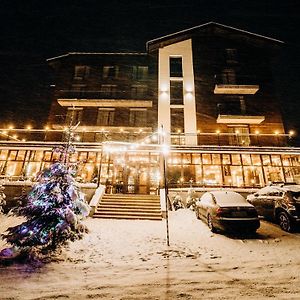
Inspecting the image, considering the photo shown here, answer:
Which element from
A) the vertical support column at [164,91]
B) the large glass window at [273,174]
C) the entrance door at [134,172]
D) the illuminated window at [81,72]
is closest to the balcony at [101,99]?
the vertical support column at [164,91]

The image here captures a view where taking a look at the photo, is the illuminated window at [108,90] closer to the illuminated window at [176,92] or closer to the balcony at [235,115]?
the illuminated window at [176,92]

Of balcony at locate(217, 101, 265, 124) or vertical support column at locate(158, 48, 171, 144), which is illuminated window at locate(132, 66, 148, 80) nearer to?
vertical support column at locate(158, 48, 171, 144)

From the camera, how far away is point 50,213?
6.77 meters

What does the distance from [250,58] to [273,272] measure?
25.9 metres

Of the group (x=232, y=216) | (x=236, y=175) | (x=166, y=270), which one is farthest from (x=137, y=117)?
(x=166, y=270)

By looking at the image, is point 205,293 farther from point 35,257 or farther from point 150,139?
point 150,139

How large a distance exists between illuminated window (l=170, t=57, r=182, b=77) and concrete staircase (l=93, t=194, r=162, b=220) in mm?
15679

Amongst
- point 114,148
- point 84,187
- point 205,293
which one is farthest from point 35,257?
point 114,148

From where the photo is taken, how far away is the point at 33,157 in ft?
61.9

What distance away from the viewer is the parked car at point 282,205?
8719 millimetres

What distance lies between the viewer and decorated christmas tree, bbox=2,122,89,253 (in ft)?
21.3

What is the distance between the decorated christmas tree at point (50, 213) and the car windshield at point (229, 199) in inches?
221

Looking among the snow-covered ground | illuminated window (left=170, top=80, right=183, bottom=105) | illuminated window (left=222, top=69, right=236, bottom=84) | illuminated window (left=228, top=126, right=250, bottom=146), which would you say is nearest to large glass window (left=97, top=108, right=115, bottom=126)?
illuminated window (left=170, top=80, right=183, bottom=105)

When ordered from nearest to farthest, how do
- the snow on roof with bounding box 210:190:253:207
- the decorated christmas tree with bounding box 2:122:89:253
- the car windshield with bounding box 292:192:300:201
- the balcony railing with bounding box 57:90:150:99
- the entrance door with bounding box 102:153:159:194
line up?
the decorated christmas tree with bounding box 2:122:89:253, the car windshield with bounding box 292:192:300:201, the snow on roof with bounding box 210:190:253:207, the entrance door with bounding box 102:153:159:194, the balcony railing with bounding box 57:90:150:99
